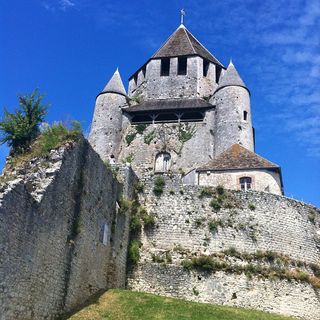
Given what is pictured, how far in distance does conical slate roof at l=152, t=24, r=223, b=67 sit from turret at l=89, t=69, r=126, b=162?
5.17m

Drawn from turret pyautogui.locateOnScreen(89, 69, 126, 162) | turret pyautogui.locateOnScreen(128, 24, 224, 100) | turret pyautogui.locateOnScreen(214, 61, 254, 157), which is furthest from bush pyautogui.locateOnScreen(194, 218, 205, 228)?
turret pyautogui.locateOnScreen(128, 24, 224, 100)

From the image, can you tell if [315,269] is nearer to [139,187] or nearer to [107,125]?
[139,187]

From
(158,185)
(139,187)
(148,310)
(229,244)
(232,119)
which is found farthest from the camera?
(232,119)

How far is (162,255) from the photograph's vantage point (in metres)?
18.8

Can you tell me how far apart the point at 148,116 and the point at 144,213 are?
16706 millimetres

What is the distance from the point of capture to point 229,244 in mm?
19188

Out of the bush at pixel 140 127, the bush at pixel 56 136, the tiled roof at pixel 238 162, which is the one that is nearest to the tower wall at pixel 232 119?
the tiled roof at pixel 238 162

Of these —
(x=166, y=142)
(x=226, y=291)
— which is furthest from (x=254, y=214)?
(x=166, y=142)

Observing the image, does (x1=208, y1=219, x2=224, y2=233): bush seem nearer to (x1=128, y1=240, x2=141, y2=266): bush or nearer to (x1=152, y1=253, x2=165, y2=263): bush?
(x1=152, y1=253, x2=165, y2=263): bush

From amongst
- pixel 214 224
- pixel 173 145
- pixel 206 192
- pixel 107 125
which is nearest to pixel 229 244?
pixel 214 224

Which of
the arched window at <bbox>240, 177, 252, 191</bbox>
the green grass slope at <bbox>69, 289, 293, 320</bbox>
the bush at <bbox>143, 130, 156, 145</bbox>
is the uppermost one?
the bush at <bbox>143, 130, 156, 145</bbox>

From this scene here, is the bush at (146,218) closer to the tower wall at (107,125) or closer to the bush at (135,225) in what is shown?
the bush at (135,225)

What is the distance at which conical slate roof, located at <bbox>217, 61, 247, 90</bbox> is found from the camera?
34.6 metres

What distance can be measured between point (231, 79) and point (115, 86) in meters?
9.48
